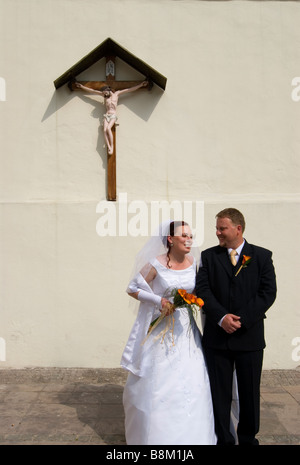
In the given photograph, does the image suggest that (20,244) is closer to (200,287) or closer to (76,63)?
(76,63)

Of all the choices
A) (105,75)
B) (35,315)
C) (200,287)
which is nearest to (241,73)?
(105,75)

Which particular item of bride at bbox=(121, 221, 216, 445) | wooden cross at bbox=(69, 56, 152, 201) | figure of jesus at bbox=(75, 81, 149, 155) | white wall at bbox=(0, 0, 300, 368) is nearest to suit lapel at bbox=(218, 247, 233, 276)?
bride at bbox=(121, 221, 216, 445)

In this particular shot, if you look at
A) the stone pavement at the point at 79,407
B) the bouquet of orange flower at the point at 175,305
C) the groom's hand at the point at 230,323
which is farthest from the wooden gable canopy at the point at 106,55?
the stone pavement at the point at 79,407

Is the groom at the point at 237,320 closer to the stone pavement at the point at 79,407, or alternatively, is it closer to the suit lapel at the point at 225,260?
the suit lapel at the point at 225,260

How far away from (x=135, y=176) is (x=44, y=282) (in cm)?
198

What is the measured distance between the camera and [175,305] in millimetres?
3621

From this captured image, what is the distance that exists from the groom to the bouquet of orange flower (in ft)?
0.52

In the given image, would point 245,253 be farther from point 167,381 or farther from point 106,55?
point 106,55

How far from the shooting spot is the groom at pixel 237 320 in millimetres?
3561

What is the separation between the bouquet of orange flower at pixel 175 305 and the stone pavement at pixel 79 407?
1173 millimetres

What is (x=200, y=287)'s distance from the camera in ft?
12.2

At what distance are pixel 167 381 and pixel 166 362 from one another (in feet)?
0.49

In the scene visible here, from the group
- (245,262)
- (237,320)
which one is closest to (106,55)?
(245,262)

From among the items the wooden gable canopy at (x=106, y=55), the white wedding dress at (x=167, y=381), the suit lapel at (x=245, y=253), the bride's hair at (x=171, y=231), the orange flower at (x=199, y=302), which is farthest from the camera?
the wooden gable canopy at (x=106, y=55)
